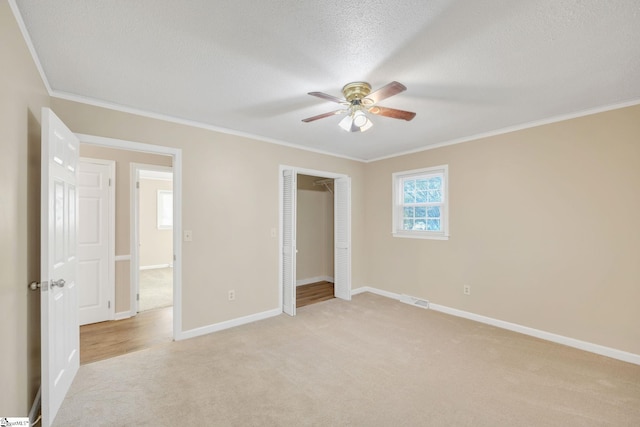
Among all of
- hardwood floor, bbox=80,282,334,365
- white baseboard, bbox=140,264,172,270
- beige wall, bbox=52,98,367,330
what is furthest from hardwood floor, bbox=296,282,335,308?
white baseboard, bbox=140,264,172,270

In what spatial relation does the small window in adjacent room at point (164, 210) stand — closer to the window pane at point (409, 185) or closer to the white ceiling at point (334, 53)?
the white ceiling at point (334, 53)

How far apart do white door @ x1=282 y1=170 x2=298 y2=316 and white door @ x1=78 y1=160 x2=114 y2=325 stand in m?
2.31

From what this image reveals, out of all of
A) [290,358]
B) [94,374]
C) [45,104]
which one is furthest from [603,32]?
[94,374]

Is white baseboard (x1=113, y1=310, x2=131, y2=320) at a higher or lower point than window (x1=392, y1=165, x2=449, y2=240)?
lower

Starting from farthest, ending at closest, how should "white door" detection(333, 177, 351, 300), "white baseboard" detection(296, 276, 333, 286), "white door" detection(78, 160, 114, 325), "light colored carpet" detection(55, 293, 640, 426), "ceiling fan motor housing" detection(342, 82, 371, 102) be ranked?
"white baseboard" detection(296, 276, 333, 286), "white door" detection(333, 177, 351, 300), "white door" detection(78, 160, 114, 325), "ceiling fan motor housing" detection(342, 82, 371, 102), "light colored carpet" detection(55, 293, 640, 426)

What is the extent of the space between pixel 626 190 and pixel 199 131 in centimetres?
453

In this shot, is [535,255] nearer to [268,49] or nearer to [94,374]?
[268,49]

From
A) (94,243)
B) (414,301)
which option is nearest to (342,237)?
(414,301)

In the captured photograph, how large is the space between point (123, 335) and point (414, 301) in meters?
3.97

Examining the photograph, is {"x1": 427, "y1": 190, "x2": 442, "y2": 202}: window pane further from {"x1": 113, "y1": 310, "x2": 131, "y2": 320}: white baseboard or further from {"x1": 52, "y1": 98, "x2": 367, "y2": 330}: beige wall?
{"x1": 113, "y1": 310, "x2": 131, "y2": 320}: white baseboard

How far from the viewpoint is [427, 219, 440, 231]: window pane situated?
420 centimetres

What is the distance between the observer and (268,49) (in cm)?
179

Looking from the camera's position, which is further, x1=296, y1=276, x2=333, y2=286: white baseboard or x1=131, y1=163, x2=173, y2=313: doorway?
x1=131, y1=163, x2=173, y2=313: doorway

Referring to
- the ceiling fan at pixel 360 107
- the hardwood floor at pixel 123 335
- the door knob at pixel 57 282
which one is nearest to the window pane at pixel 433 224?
the ceiling fan at pixel 360 107
